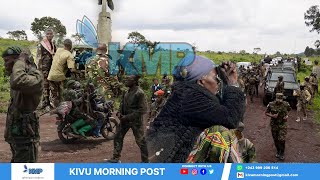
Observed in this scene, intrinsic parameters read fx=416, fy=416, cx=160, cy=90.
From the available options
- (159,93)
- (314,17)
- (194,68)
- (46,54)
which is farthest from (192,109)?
(314,17)

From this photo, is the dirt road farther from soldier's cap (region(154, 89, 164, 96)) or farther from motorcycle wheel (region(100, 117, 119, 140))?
soldier's cap (region(154, 89, 164, 96))

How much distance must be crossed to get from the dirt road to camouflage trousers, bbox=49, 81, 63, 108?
17.3 inches

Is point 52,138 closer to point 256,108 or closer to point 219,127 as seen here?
point 219,127

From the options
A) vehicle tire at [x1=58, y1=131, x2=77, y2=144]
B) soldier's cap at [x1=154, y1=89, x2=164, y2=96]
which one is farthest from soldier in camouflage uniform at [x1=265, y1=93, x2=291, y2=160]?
vehicle tire at [x1=58, y1=131, x2=77, y2=144]

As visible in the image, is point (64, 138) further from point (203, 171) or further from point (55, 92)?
point (203, 171)

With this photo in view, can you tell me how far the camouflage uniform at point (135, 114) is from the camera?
6.79m

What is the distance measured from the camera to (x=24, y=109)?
3.70m

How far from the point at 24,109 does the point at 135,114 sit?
10.4 feet

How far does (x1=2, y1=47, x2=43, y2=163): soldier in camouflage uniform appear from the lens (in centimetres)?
346

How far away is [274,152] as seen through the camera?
30.1ft

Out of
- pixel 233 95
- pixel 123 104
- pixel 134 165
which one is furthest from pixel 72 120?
pixel 233 95

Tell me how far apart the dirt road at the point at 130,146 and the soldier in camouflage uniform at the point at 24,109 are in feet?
11.2

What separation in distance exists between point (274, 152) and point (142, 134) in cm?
369

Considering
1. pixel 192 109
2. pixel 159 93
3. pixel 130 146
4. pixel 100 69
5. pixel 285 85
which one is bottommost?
pixel 130 146
